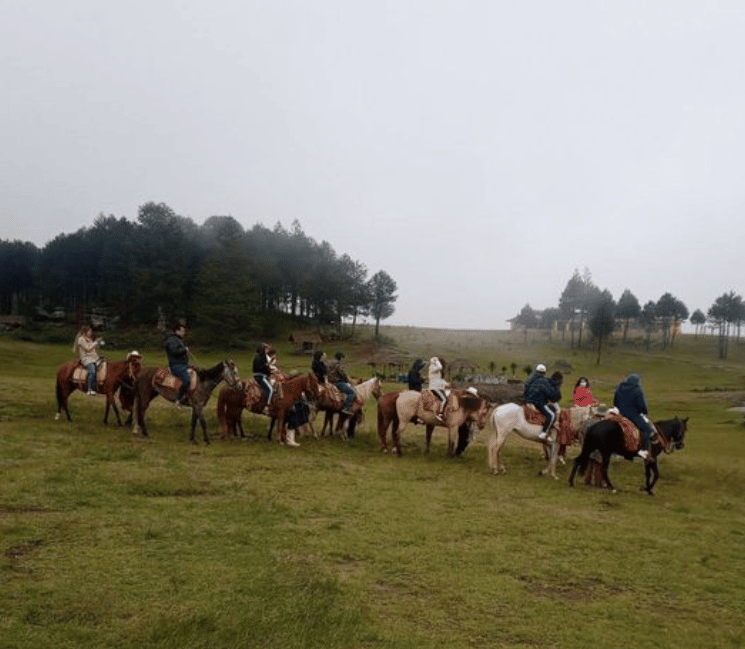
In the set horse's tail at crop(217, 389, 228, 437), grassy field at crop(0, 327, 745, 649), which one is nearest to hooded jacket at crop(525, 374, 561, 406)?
grassy field at crop(0, 327, 745, 649)

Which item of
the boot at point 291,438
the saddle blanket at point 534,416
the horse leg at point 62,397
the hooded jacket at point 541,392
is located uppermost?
the hooded jacket at point 541,392

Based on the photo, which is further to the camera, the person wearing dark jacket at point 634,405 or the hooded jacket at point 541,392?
the hooded jacket at point 541,392

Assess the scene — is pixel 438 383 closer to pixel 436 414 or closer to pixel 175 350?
pixel 436 414

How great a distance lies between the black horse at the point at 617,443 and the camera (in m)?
13.3

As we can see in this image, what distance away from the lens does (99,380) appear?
16906 mm

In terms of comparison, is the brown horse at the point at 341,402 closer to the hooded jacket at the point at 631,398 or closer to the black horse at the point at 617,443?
the black horse at the point at 617,443

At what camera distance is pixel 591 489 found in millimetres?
13672

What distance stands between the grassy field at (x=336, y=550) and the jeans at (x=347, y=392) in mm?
2319

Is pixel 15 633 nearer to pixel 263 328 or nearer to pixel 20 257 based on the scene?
pixel 263 328

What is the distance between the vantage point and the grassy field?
Answer: 5719 millimetres

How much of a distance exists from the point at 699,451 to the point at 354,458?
15.0 m

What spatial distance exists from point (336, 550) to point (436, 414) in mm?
8866

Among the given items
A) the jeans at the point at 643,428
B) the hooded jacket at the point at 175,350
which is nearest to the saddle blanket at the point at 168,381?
the hooded jacket at the point at 175,350

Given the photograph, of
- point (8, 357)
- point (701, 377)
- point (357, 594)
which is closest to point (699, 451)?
point (357, 594)
